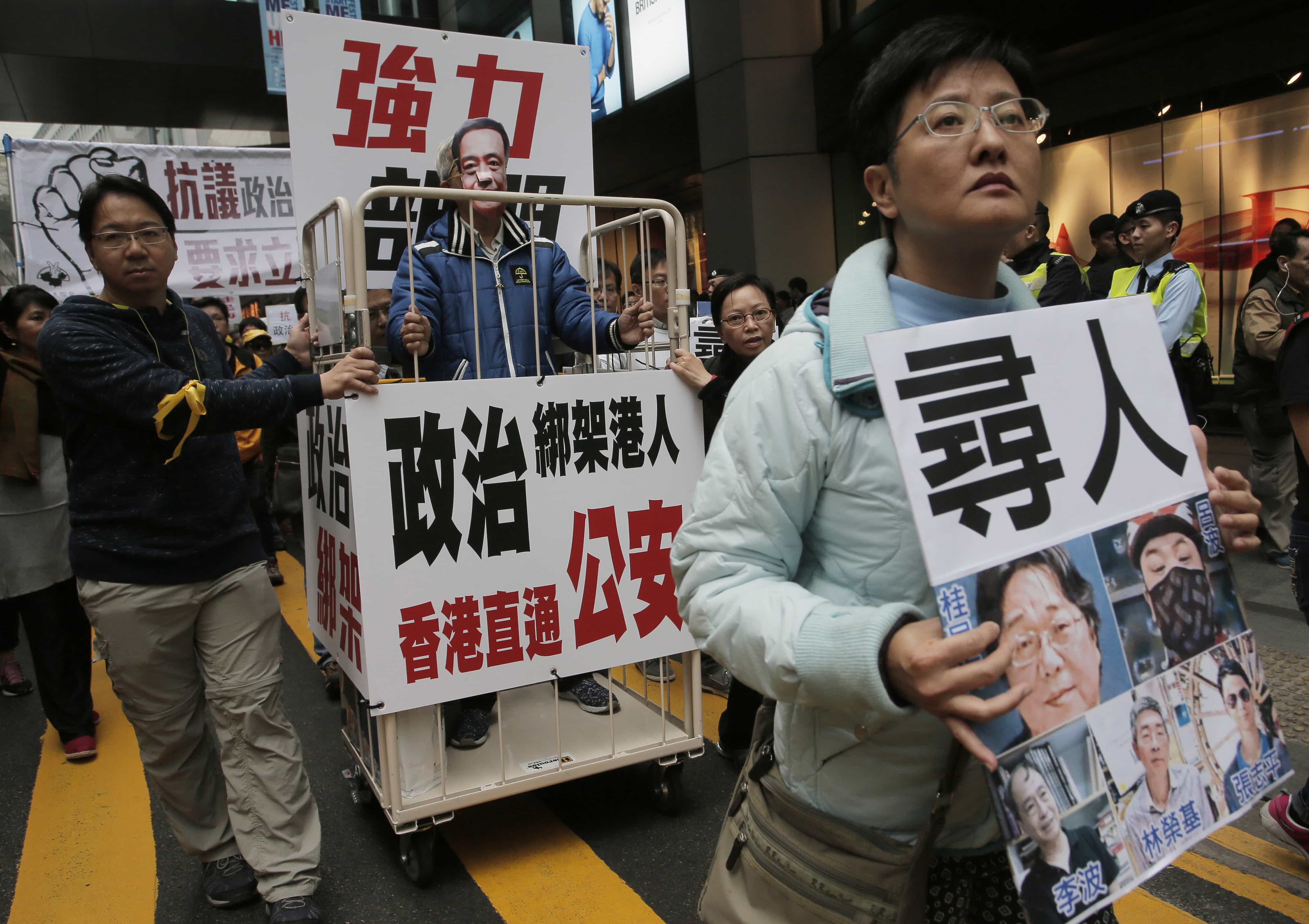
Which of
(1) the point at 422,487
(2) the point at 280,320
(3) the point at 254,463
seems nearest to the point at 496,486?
(1) the point at 422,487

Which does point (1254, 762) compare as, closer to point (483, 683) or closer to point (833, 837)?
point (833, 837)

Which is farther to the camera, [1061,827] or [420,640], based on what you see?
[420,640]

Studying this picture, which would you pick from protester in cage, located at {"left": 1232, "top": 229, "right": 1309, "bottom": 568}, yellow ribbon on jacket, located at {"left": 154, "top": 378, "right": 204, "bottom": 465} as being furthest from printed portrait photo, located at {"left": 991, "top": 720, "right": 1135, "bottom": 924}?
protester in cage, located at {"left": 1232, "top": 229, "right": 1309, "bottom": 568}

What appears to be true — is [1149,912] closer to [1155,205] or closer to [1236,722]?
[1236,722]

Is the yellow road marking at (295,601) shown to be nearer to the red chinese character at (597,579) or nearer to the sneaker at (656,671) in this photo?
the sneaker at (656,671)

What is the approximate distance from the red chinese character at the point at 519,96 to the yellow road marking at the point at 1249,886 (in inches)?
144

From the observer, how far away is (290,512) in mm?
7133

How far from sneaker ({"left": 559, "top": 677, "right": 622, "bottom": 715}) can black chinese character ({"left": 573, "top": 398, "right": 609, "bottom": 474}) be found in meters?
0.97

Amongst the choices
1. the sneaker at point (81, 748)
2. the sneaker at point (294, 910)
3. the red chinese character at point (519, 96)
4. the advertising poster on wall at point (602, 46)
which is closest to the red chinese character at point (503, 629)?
the sneaker at point (294, 910)

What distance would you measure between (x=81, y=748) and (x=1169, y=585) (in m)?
4.47

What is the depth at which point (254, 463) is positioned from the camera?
6.58 m

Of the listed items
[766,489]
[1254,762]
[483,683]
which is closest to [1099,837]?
[1254,762]

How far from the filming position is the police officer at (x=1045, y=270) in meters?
4.48

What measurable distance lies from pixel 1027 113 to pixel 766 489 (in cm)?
67
